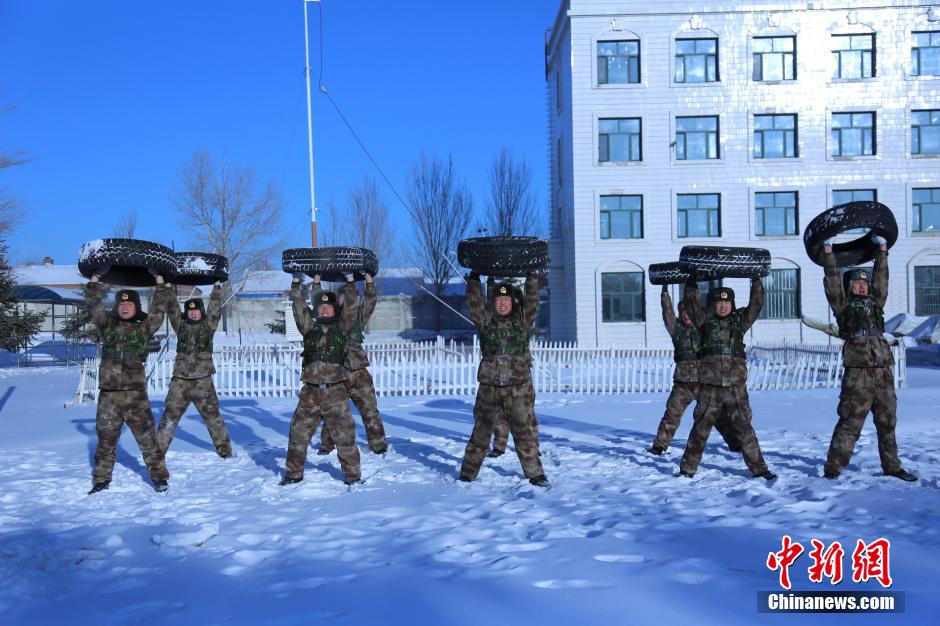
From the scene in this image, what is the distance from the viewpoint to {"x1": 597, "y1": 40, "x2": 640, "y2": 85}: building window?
26.2 m

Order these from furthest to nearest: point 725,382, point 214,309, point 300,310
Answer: point 214,309, point 300,310, point 725,382

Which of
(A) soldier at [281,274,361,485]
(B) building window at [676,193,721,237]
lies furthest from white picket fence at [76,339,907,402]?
(B) building window at [676,193,721,237]

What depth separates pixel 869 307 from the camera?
22.5ft

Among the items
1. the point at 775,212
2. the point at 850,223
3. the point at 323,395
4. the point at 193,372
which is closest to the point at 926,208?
the point at 775,212

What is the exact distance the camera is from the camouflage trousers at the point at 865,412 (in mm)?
6664

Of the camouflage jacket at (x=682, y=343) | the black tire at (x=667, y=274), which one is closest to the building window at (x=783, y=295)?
the black tire at (x=667, y=274)

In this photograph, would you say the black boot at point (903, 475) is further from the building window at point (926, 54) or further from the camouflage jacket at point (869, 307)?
the building window at point (926, 54)

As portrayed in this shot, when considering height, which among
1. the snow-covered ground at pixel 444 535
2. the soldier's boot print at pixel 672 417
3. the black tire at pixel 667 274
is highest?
the black tire at pixel 667 274

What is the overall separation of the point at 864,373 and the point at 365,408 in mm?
5302

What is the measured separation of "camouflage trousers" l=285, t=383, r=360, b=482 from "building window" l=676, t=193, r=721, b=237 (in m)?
21.5

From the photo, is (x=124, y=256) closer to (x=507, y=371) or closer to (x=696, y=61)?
(x=507, y=371)

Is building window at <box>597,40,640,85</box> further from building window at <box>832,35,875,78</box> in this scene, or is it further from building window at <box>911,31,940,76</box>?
building window at <box>911,31,940,76</box>

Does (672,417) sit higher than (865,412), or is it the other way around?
(865,412)

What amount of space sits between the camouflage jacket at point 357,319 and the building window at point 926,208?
2479 centimetres
